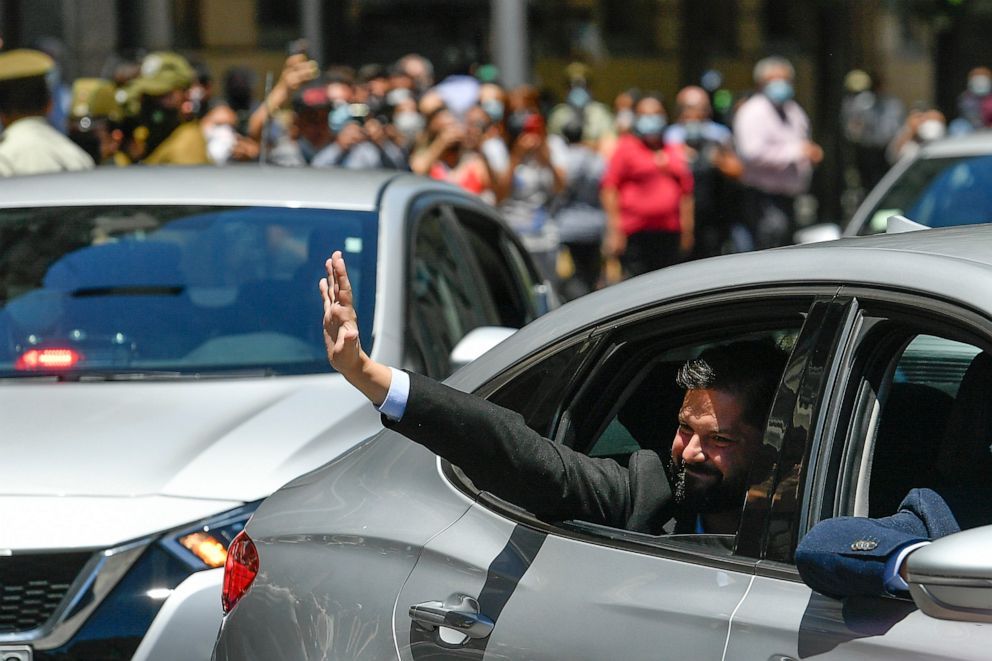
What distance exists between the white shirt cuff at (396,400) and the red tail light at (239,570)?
0.58 metres

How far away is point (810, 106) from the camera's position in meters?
36.0

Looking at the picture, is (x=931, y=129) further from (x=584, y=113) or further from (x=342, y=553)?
(x=342, y=553)

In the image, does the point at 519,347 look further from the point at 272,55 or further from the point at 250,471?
the point at 272,55

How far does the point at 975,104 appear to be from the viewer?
20.0 metres

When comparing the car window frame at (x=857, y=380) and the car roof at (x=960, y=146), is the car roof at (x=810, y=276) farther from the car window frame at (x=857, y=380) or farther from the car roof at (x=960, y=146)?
the car roof at (x=960, y=146)

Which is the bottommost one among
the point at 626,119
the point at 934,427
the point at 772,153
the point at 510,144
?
the point at 626,119

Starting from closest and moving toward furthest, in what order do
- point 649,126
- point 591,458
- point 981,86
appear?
point 591,458 < point 649,126 < point 981,86

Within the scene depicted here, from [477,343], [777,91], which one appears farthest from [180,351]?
[777,91]

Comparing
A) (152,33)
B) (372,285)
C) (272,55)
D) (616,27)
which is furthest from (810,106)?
(372,285)

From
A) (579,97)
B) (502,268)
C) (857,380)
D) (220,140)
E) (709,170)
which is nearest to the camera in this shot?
(857,380)

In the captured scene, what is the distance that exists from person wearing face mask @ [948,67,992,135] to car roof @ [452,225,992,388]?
16.7m

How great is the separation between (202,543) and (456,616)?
4.54 feet

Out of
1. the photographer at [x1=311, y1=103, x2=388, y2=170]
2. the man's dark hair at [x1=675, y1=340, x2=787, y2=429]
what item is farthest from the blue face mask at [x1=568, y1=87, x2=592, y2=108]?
the man's dark hair at [x1=675, y1=340, x2=787, y2=429]

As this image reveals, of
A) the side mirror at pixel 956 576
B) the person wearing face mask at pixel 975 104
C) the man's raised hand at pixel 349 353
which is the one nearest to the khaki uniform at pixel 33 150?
the man's raised hand at pixel 349 353
